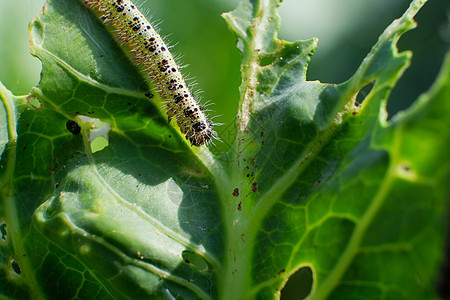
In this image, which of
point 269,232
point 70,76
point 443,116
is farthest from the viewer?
point 70,76

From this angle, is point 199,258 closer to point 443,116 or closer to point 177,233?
point 177,233

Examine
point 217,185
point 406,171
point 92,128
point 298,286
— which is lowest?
point 298,286

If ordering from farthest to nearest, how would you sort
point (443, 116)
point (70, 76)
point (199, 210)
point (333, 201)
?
1. point (70, 76)
2. point (199, 210)
3. point (333, 201)
4. point (443, 116)

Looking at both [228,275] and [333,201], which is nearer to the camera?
[333,201]

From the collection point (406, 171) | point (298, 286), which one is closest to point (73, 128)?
point (406, 171)

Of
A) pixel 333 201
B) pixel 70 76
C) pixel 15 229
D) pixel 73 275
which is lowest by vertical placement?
pixel 73 275

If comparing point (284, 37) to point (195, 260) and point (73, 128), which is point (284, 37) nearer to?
point (73, 128)

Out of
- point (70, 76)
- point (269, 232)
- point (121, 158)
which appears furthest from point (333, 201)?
point (70, 76)
